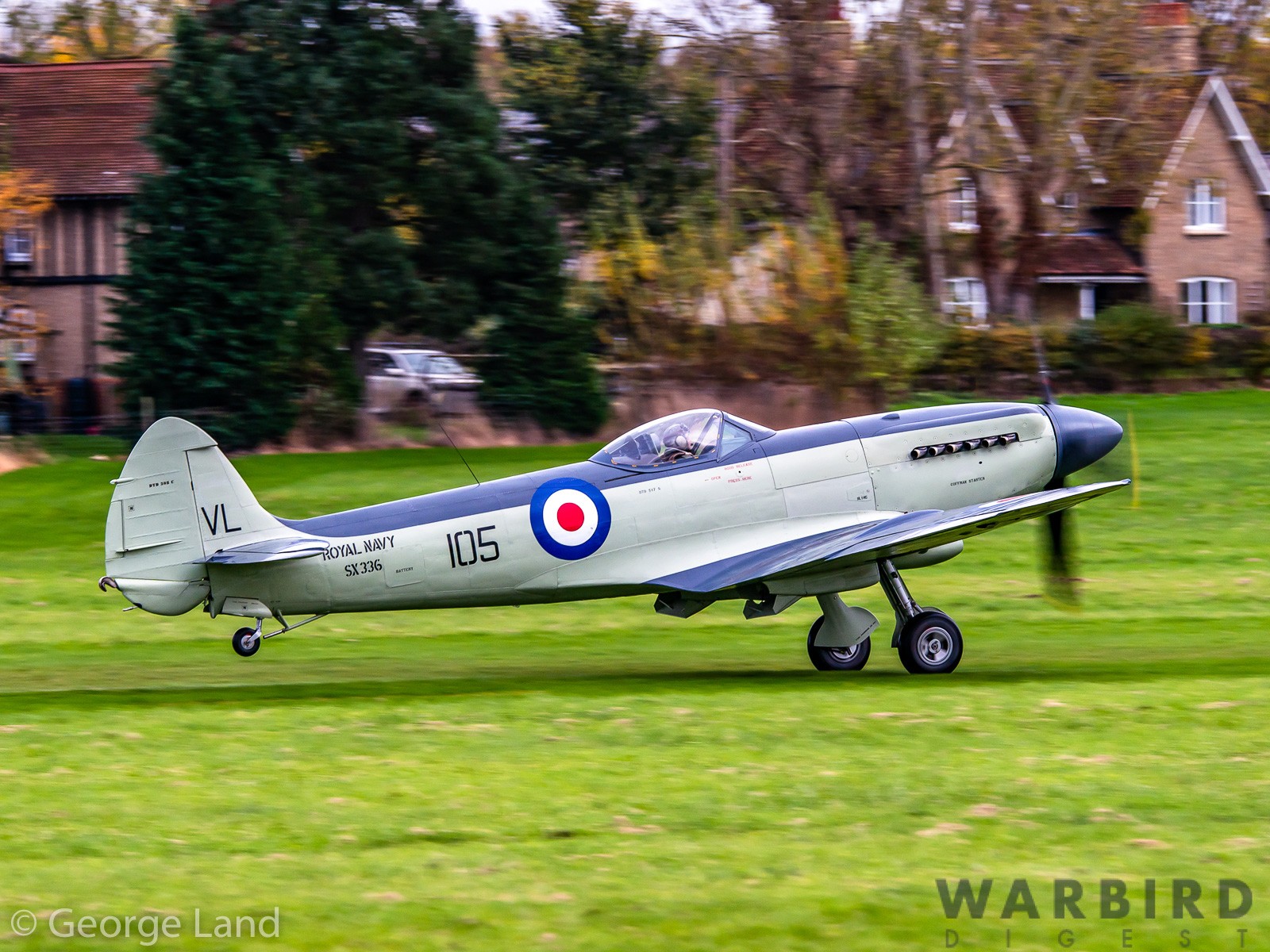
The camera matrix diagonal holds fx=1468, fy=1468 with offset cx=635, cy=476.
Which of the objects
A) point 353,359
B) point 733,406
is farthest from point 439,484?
point 353,359

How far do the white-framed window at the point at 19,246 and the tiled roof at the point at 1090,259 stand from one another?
28.6m

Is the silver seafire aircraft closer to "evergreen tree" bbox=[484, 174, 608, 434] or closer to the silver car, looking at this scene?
"evergreen tree" bbox=[484, 174, 608, 434]

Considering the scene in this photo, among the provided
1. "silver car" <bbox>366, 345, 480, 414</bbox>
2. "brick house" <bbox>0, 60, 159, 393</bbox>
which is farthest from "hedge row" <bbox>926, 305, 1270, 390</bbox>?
"brick house" <bbox>0, 60, 159, 393</bbox>

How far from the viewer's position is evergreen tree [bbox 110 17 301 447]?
98.4ft

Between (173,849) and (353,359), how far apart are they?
2794 centimetres

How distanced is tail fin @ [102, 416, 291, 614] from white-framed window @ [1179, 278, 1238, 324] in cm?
4026

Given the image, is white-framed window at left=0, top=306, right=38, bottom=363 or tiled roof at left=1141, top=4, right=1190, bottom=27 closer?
white-framed window at left=0, top=306, right=38, bottom=363

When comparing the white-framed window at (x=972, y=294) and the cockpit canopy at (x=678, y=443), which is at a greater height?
the white-framed window at (x=972, y=294)

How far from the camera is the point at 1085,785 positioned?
7.58m

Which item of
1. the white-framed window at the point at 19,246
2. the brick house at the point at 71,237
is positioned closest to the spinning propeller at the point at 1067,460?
the brick house at the point at 71,237

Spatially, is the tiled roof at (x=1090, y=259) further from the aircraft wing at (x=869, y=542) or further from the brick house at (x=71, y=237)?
the aircraft wing at (x=869, y=542)

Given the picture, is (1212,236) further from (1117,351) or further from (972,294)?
(1117,351)

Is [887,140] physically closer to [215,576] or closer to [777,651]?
[777,651]

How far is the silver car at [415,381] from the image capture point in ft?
102
